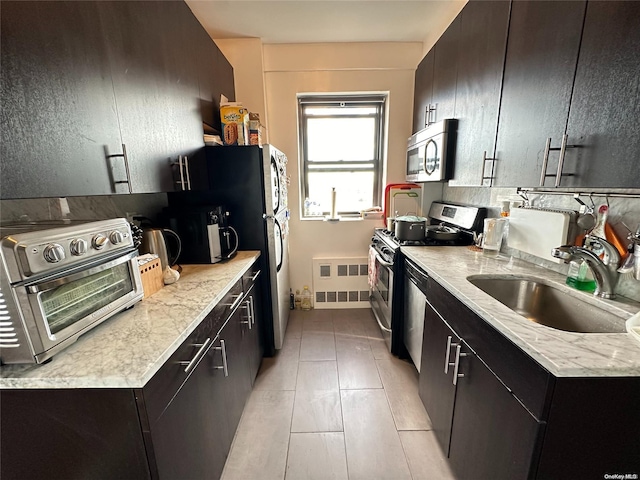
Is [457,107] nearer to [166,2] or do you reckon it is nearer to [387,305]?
[387,305]

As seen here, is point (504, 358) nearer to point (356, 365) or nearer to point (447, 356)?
point (447, 356)

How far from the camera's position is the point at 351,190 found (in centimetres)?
318

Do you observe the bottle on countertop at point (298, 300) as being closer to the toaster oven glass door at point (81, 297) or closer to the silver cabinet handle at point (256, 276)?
the silver cabinet handle at point (256, 276)

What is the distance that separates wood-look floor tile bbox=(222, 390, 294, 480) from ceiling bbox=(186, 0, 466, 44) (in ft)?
9.41

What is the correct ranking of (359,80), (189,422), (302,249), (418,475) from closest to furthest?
(189,422), (418,475), (359,80), (302,249)

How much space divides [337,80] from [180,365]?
Result: 2794 millimetres

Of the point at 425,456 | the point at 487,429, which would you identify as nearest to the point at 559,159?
the point at 487,429

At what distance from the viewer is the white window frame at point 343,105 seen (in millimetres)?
2896

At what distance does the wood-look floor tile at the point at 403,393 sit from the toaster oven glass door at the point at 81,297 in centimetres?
164

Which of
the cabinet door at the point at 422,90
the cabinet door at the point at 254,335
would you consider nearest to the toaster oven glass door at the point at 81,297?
the cabinet door at the point at 254,335

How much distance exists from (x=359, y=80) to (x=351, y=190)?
113cm

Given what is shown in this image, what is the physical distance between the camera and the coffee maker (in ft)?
5.59

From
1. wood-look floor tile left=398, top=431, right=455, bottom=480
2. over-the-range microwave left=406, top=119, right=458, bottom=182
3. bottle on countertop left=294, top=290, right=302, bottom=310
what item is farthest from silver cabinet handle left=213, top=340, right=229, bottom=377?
over-the-range microwave left=406, top=119, right=458, bottom=182

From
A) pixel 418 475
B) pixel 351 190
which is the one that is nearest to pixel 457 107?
pixel 351 190
